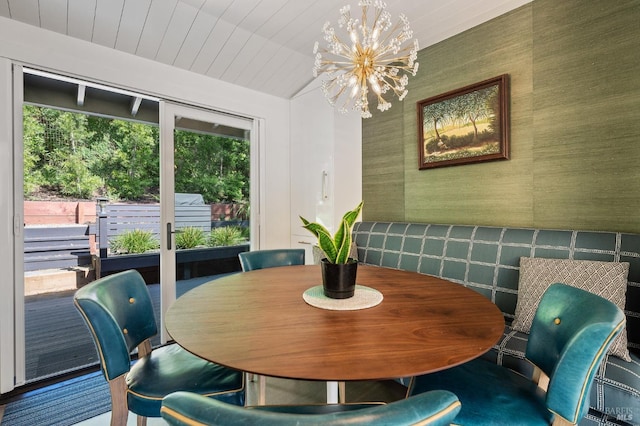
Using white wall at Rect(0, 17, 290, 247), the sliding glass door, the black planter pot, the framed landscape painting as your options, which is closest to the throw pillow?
the framed landscape painting

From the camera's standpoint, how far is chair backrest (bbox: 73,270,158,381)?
1.09 meters

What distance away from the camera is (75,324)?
3.19 meters

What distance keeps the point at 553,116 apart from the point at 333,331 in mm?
2062

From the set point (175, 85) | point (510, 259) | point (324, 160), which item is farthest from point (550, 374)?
point (175, 85)

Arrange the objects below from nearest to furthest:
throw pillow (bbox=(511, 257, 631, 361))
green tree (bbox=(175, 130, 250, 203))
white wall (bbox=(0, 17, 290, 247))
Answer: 1. throw pillow (bbox=(511, 257, 631, 361))
2. white wall (bbox=(0, 17, 290, 247))
3. green tree (bbox=(175, 130, 250, 203))

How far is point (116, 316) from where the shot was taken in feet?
3.99

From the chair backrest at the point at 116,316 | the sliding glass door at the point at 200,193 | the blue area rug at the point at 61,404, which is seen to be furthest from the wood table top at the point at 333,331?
the sliding glass door at the point at 200,193

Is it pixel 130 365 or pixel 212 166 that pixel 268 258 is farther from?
pixel 212 166

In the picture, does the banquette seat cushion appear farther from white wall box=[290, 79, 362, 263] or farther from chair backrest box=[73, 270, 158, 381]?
chair backrest box=[73, 270, 158, 381]

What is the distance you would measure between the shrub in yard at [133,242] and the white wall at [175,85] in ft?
10.0

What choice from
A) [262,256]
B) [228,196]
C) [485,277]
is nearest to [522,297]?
[485,277]

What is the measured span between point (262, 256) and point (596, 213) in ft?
6.96

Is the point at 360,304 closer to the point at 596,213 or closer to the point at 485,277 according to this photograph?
the point at 485,277

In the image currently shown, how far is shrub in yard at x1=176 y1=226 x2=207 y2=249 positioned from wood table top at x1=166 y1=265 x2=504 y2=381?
1658mm
